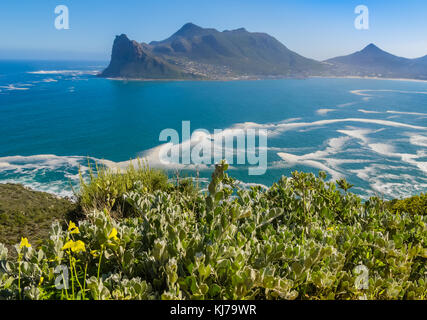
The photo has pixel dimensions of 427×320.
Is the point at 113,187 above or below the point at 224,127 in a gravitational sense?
below

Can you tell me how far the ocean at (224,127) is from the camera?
86.6 feet

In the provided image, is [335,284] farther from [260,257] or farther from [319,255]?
[260,257]

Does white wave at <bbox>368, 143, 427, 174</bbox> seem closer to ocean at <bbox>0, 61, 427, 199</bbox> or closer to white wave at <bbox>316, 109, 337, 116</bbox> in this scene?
ocean at <bbox>0, 61, 427, 199</bbox>

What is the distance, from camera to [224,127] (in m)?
44.9

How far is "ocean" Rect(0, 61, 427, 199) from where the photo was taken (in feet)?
86.6

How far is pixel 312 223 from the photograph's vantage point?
9.50 ft

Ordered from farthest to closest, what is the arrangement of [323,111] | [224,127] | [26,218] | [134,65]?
[134,65]
[323,111]
[224,127]
[26,218]

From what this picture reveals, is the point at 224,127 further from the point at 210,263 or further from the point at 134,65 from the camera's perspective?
the point at 134,65

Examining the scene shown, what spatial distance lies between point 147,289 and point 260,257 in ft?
2.61

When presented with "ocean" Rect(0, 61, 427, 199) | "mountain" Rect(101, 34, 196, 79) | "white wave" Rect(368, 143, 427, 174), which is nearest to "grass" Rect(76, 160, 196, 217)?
"ocean" Rect(0, 61, 427, 199)

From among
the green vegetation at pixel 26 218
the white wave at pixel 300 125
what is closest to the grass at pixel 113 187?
the green vegetation at pixel 26 218

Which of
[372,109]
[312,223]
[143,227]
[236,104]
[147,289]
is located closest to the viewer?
[147,289]

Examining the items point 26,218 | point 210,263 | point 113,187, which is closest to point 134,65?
point 26,218
